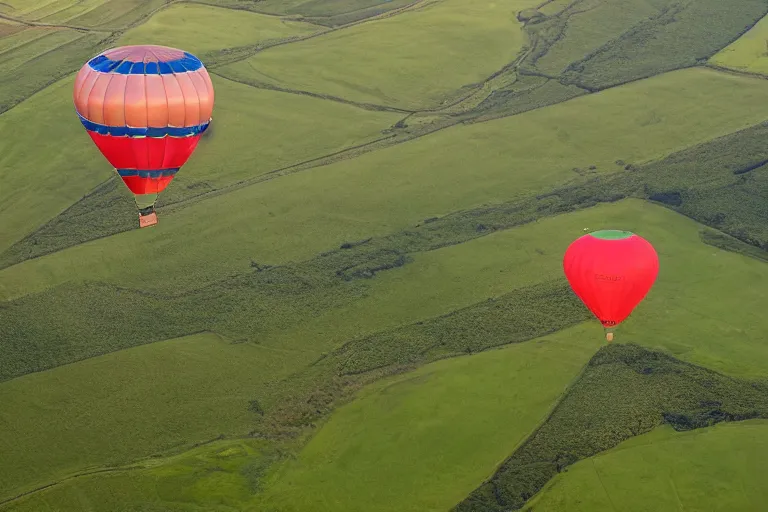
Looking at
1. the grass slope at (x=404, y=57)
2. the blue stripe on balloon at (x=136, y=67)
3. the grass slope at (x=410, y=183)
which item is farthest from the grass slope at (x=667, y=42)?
the blue stripe on balloon at (x=136, y=67)

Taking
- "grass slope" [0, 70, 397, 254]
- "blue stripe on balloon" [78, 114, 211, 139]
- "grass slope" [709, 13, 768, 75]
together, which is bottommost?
"grass slope" [709, 13, 768, 75]

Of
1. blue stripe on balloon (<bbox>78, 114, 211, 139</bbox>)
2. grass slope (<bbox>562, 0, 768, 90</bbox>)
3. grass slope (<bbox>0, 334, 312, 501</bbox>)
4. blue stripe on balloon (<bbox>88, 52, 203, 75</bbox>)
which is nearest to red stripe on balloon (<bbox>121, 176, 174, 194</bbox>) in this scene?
blue stripe on balloon (<bbox>78, 114, 211, 139</bbox>)

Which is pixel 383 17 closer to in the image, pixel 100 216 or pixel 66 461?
pixel 100 216

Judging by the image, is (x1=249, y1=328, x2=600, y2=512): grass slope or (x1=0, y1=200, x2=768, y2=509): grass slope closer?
(x1=249, y1=328, x2=600, y2=512): grass slope

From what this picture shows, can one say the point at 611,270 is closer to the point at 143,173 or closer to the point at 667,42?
the point at 143,173

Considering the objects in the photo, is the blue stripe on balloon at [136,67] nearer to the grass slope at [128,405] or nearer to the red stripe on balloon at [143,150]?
the red stripe on balloon at [143,150]

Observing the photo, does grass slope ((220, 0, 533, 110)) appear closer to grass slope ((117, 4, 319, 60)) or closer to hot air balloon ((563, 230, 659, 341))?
grass slope ((117, 4, 319, 60))

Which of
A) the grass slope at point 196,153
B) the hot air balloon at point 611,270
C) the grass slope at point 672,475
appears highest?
the hot air balloon at point 611,270
